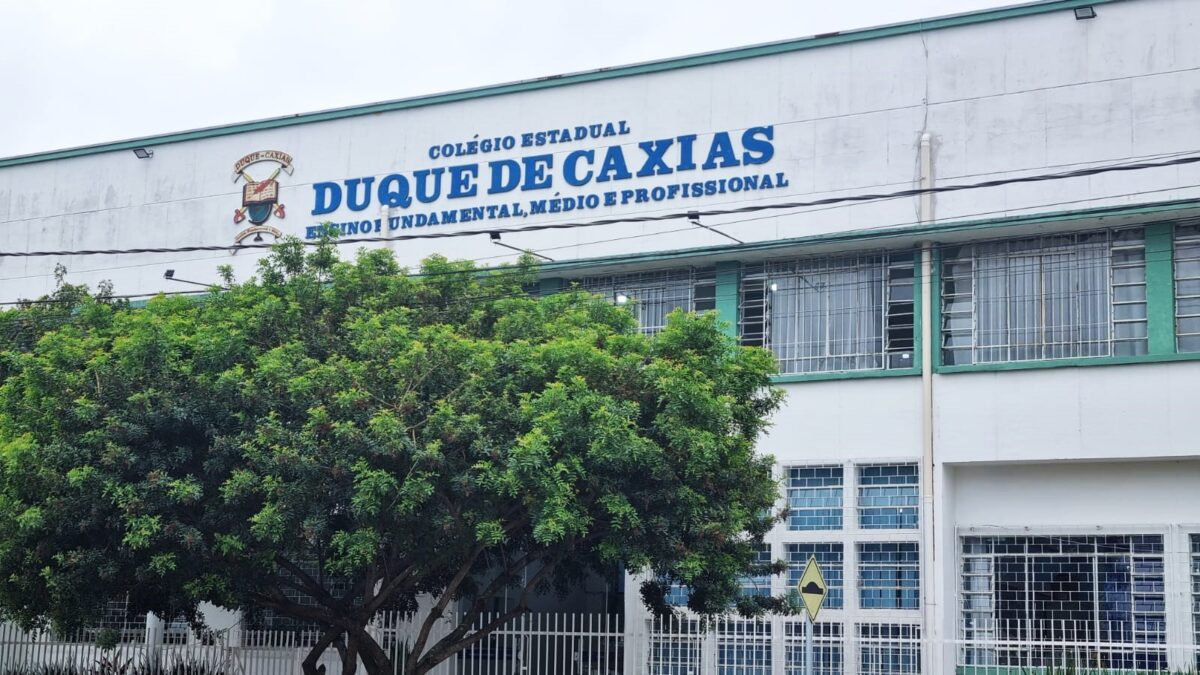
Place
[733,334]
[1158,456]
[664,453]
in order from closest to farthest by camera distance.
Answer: [664,453], [1158,456], [733,334]

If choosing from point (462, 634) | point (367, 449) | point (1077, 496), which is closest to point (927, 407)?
point (1077, 496)

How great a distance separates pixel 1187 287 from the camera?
71.7 feet

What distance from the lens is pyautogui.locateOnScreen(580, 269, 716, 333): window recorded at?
2542cm

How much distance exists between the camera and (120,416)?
62.7ft

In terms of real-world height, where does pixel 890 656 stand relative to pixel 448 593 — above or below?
below

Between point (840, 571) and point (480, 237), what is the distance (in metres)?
8.87

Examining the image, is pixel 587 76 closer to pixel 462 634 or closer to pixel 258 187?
pixel 258 187

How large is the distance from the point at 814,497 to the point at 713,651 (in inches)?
113

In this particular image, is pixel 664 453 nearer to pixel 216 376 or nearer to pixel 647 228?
pixel 216 376

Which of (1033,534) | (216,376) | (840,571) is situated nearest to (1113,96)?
(1033,534)

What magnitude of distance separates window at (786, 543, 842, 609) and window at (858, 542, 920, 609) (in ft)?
1.16

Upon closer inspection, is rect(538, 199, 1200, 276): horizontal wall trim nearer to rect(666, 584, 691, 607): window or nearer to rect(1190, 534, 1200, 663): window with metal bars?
rect(1190, 534, 1200, 663): window with metal bars

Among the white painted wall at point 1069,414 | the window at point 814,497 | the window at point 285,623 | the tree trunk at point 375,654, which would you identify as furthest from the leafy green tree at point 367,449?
the white painted wall at point 1069,414

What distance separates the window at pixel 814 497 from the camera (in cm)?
2373
